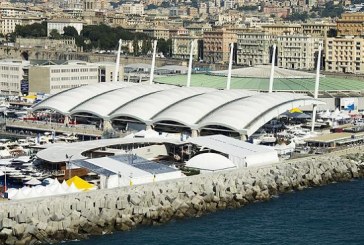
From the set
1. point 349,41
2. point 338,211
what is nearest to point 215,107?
point 338,211

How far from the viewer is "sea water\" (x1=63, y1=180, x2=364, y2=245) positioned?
23562 mm

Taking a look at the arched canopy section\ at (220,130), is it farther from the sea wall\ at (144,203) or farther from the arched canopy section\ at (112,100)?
the arched canopy section\ at (112,100)

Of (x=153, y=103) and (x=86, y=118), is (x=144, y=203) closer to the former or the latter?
(x=153, y=103)

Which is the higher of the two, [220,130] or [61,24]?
[220,130]

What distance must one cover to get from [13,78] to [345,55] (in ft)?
84.2

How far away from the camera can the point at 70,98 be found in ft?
131

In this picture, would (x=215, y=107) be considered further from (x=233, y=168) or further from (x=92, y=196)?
(x=92, y=196)

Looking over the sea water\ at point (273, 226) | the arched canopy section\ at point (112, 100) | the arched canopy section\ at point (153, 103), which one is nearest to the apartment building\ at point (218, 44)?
the arched canopy section\ at point (112, 100)

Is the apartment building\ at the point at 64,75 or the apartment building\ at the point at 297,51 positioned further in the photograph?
the apartment building\ at the point at 297,51

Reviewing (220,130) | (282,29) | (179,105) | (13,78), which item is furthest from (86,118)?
(282,29)

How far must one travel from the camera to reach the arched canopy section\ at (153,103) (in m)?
36.4

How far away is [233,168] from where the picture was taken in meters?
29.1

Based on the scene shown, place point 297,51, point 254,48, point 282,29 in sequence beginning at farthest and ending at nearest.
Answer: point 282,29 → point 254,48 → point 297,51

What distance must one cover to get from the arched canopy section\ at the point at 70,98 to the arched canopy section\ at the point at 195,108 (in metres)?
4.85
